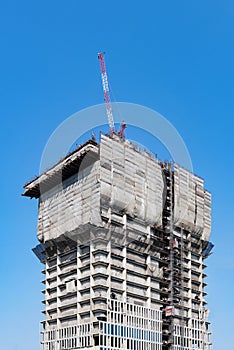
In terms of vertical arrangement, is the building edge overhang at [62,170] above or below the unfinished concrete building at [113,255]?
above

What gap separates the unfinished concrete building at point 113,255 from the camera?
548ft

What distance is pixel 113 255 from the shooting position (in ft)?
559

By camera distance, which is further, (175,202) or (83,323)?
(175,202)

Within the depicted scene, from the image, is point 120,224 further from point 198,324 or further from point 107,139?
point 198,324

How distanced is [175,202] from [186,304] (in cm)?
3469

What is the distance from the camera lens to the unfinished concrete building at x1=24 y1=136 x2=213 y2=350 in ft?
548

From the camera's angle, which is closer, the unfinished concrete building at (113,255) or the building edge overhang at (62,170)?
the unfinished concrete building at (113,255)

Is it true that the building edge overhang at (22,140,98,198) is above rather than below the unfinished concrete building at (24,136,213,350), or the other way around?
above

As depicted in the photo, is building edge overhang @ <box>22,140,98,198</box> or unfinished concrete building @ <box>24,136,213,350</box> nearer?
unfinished concrete building @ <box>24,136,213,350</box>

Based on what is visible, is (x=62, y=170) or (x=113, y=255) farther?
(x=62, y=170)

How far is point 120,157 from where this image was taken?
179875mm

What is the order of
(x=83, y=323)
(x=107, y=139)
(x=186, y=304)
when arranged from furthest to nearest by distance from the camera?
(x=186, y=304), (x=107, y=139), (x=83, y=323)

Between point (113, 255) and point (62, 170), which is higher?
point (62, 170)

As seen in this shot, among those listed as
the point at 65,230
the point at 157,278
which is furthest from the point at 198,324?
the point at 65,230
